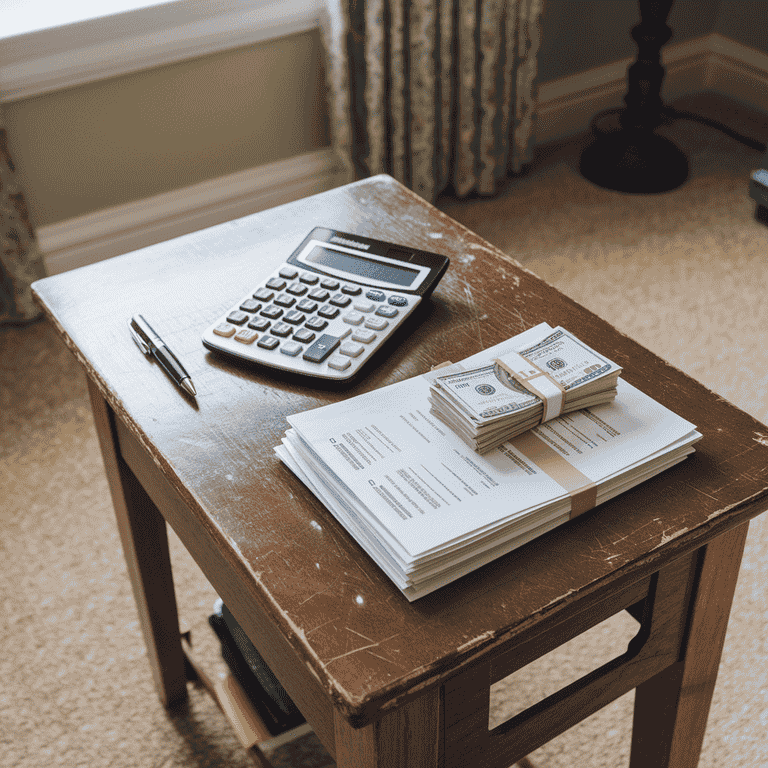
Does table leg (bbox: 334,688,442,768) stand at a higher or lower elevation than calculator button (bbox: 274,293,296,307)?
lower

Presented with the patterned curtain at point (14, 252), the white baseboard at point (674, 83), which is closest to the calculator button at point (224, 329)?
the patterned curtain at point (14, 252)

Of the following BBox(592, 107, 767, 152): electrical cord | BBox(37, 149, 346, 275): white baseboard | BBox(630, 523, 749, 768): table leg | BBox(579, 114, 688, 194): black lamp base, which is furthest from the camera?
BBox(592, 107, 767, 152): electrical cord

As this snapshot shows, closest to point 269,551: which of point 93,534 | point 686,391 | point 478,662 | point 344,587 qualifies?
point 344,587

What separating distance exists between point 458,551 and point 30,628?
40.7 inches

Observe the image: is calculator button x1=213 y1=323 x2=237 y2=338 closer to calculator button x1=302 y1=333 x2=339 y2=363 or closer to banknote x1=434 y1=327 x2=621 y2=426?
calculator button x1=302 y1=333 x2=339 y2=363

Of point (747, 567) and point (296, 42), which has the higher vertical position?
point (296, 42)

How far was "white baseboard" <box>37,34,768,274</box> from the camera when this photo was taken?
2172 mm

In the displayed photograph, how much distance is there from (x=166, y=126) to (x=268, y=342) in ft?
4.87

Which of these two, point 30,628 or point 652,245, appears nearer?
point 30,628

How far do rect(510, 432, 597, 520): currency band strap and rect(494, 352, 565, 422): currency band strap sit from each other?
3cm

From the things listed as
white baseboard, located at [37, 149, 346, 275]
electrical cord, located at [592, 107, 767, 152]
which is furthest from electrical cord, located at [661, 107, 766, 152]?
white baseboard, located at [37, 149, 346, 275]

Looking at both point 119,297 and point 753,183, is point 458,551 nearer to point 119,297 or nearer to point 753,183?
point 119,297

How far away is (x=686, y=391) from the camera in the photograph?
2.72ft

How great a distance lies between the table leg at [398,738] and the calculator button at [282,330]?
0.38 m
